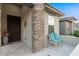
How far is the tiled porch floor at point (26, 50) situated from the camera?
471 cm

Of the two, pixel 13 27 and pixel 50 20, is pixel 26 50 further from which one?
pixel 50 20

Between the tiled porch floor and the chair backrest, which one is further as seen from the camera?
the chair backrest

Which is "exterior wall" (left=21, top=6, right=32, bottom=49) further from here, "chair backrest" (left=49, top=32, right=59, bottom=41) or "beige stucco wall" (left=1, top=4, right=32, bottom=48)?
"chair backrest" (left=49, top=32, right=59, bottom=41)

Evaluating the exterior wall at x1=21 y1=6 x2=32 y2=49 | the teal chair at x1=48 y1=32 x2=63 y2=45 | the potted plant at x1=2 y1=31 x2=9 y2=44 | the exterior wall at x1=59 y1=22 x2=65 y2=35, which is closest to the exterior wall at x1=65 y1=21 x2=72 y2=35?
the exterior wall at x1=59 y1=22 x2=65 y2=35

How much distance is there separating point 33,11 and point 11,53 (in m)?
1.34

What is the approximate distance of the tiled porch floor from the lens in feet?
15.5

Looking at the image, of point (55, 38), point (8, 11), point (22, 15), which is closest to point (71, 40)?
point (55, 38)

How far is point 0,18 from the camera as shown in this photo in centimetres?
494

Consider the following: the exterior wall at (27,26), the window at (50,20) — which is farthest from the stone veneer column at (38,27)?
the window at (50,20)

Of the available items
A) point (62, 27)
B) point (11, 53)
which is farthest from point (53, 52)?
point (11, 53)

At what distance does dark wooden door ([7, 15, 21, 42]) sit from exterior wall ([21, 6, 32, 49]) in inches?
5.2

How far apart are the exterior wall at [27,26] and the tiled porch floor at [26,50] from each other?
0.56ft

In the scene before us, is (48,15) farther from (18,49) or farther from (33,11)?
(18,49)

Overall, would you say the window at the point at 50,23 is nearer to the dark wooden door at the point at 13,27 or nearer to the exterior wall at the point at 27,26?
the exterior wall at the point at 27,26
